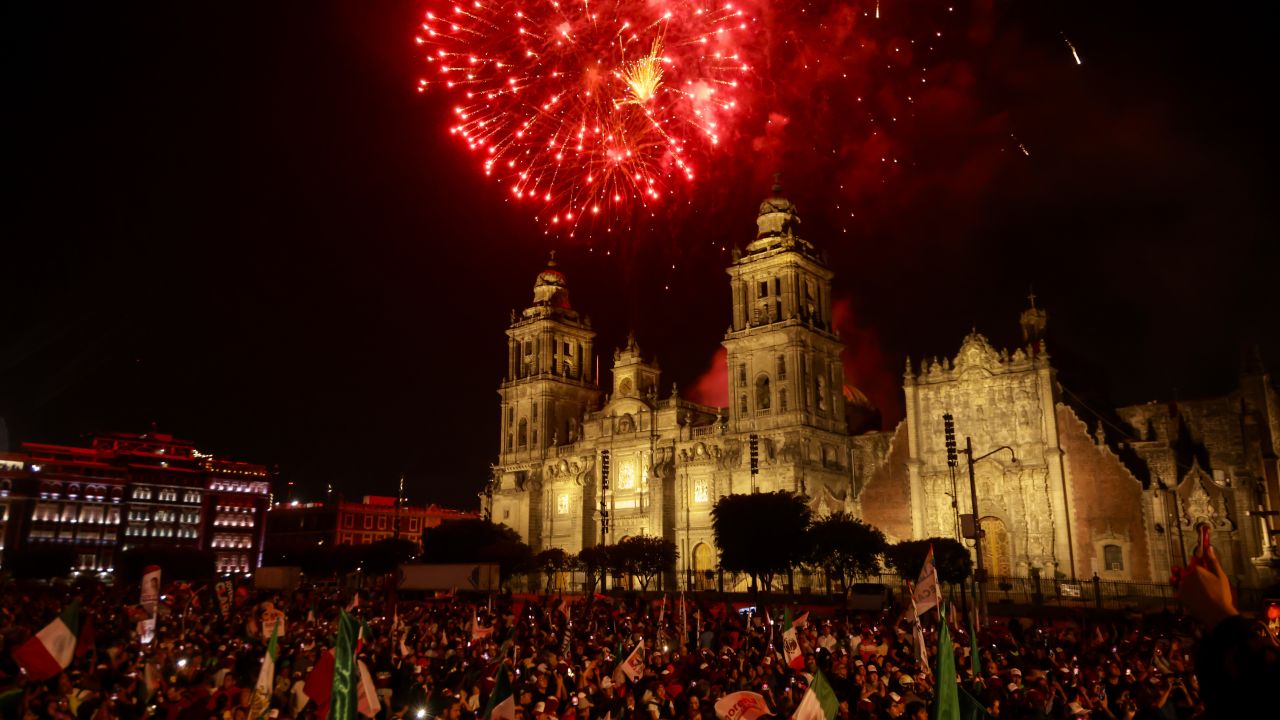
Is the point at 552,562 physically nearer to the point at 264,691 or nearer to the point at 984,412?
the point at 984,412

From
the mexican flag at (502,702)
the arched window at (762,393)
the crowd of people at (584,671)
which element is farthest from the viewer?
the arched window at (762,393)

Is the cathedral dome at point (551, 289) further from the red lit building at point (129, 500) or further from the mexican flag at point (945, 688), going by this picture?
the mexican flag at point (945, 688)

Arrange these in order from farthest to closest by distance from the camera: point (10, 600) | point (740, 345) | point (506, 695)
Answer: point (740, 345) → point (10, 600) → point (506, 695)

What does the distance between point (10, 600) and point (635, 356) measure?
54.2 m

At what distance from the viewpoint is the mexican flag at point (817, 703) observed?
11055mm

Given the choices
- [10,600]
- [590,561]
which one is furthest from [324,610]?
[590,561]

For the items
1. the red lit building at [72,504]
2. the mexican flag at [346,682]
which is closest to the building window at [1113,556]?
the mexican flag at [346,682]

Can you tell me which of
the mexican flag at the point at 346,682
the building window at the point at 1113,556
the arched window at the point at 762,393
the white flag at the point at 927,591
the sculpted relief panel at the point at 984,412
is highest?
the arched window at the point at 762,393

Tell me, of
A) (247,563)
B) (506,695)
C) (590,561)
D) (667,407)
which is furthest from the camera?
(247,563)

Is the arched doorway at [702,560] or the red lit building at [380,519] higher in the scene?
the red lit building at [380,519]

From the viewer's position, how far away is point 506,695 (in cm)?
1270

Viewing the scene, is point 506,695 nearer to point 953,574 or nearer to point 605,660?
point 605,660

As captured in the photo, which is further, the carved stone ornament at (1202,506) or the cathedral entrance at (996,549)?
the cathedral entrance at (996,549)

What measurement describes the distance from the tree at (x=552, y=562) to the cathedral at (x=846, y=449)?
5363mm
